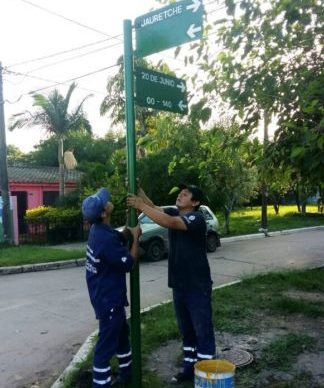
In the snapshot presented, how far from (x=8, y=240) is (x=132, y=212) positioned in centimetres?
1439

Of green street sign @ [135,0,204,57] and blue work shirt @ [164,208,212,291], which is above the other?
green street sign @ [135,0,204,57]

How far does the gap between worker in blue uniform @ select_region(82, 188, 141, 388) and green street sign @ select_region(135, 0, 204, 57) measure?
4.19 ft

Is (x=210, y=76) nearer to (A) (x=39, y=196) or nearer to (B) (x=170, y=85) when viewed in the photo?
(B) (x=170, y=85)

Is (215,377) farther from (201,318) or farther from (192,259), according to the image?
(192,259)

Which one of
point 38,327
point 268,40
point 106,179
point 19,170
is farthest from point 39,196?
point 268,40

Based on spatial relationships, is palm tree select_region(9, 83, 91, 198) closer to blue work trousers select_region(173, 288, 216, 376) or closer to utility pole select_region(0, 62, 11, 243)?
utility pole select_region(0, 62, 11, 243)

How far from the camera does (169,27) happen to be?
12.8 feet

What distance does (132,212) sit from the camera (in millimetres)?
3949

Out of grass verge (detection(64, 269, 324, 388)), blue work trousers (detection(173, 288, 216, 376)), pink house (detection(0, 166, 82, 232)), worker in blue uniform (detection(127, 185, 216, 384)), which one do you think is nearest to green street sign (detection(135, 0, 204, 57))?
worker in blue uniform (detection(127, 185, 216, 384))

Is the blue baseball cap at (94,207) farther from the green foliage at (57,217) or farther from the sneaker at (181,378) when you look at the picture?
the green foliage at (57,217)

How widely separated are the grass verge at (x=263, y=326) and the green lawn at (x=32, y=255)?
622 cm

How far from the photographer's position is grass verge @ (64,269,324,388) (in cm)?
464

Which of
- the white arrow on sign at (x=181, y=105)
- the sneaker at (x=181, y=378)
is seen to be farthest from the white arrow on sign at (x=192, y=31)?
the sneaker at (x=181, y=378)

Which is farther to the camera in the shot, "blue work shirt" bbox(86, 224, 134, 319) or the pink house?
the pink house
